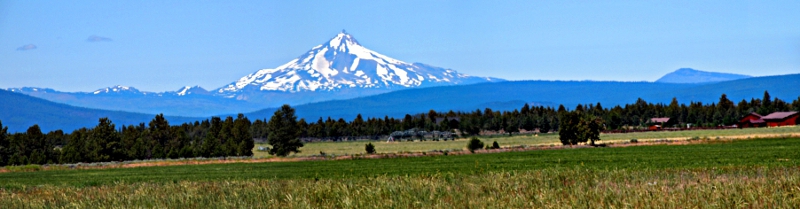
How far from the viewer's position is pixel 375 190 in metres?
21.2

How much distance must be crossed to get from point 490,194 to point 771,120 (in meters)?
144

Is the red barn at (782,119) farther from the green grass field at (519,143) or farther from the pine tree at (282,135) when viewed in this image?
the pine tree at (282,135)

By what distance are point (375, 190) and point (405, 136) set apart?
125 m

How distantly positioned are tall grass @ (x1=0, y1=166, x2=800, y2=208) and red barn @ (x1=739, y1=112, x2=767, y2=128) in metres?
138

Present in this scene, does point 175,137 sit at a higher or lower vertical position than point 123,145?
higher

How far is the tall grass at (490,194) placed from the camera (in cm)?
1814

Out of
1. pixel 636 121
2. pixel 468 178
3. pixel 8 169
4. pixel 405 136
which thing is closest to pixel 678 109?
pixel 636 121

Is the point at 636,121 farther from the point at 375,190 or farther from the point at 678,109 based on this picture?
the point at 375,190

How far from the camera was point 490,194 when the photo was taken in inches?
792

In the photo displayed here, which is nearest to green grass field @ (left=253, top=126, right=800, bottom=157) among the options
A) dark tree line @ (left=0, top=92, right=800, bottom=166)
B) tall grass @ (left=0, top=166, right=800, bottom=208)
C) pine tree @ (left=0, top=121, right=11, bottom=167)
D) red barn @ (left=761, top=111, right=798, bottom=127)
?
dark tree line @ (left=0, top=92, right=800, bottom=166)

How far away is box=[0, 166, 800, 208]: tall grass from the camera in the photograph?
18.1m

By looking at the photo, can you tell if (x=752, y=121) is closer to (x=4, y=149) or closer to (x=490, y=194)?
(x=4, y=149)

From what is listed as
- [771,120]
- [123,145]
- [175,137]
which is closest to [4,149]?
[123,145]

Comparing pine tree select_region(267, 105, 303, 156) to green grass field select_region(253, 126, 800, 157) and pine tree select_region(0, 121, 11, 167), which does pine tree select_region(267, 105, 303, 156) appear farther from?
pine tree select_region(0, 121, 11, 167)
